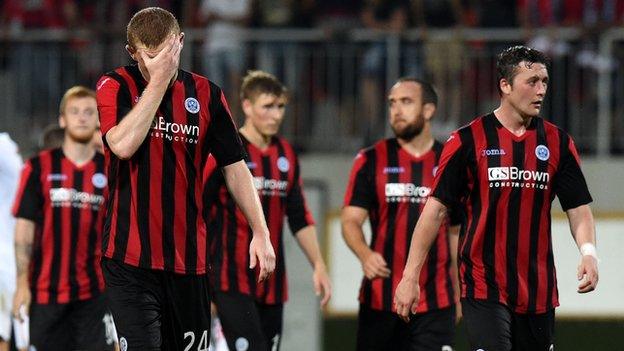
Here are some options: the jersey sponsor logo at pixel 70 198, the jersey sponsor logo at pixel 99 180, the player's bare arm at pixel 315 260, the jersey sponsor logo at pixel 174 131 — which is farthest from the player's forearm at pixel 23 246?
the jersey sponsor logo at pixel 174 131

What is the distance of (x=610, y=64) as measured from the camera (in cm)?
1240

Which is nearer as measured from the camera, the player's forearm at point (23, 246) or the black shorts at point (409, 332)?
the black shorts at point (409, 332)

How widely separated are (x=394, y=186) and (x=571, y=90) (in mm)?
5280

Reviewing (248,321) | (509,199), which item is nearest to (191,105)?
Result: (509,199)

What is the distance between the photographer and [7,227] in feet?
30.0

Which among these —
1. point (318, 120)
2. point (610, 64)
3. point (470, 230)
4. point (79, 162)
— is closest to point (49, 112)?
point (318, 120)

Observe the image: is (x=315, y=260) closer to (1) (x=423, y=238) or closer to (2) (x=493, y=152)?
(1) (x=423, y=238)

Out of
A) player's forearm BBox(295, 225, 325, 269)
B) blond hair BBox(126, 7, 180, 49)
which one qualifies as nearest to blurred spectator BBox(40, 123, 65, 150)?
player's forearm BBox(295, 225, 325, 269)

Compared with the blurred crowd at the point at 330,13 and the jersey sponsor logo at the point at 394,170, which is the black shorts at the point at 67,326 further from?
the blurred crowd at the point at 330,13

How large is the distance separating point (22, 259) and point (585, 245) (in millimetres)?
3695

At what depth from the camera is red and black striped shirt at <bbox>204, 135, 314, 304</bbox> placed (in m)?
7.81

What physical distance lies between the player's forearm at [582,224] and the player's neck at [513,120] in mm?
473

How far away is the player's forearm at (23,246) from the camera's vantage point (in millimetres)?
8125

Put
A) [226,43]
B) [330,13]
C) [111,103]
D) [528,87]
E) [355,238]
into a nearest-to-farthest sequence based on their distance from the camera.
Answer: [111,103] → [528,87] → [355,238] → [226,43] → [330,13]
